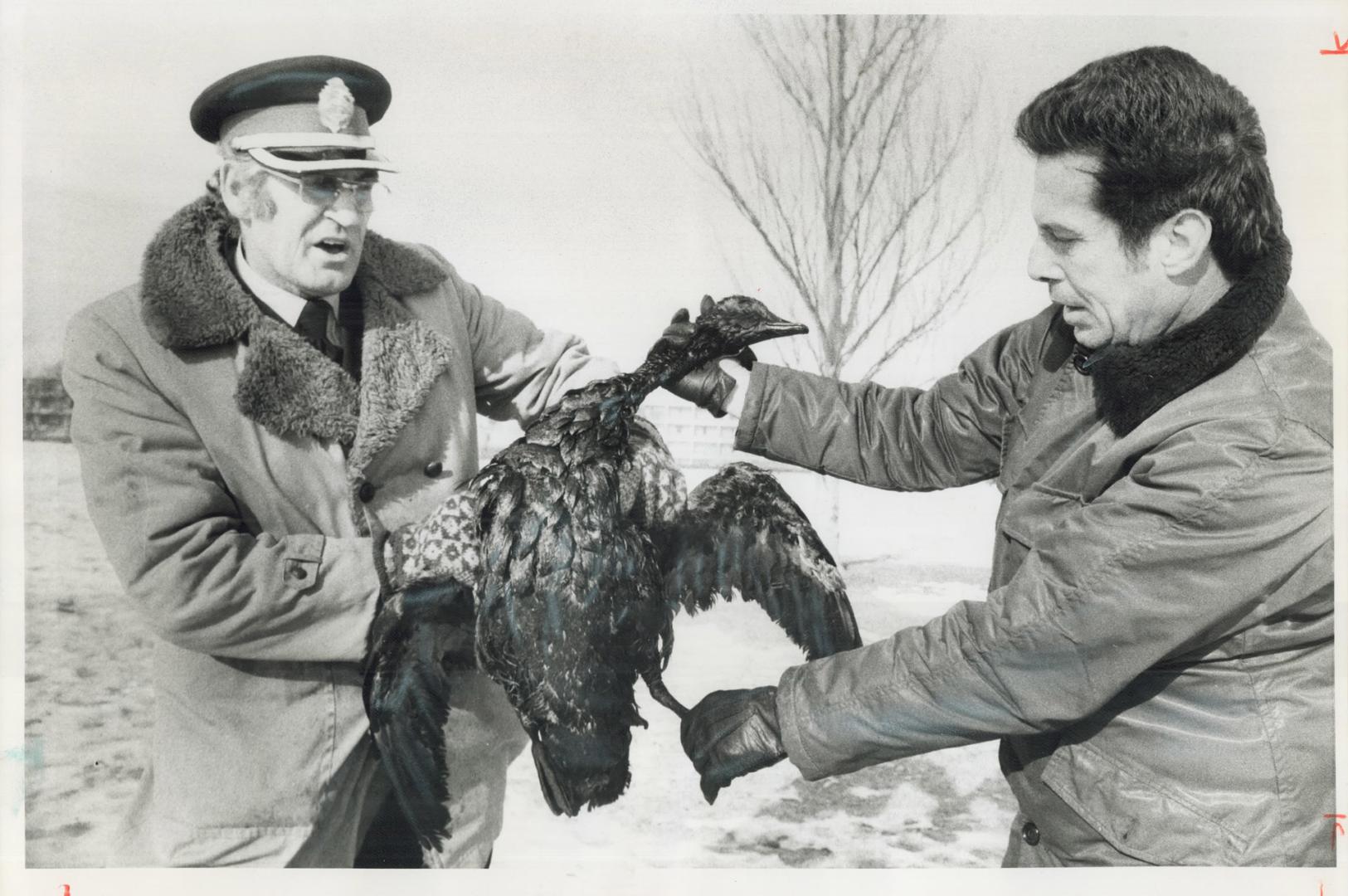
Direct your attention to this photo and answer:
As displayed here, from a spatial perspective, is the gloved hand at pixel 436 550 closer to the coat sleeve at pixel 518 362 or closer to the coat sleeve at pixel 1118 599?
the coat sleeve at pixel 518 362

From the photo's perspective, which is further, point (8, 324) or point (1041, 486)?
point (8, 324)

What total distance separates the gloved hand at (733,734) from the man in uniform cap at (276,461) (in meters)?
0.50

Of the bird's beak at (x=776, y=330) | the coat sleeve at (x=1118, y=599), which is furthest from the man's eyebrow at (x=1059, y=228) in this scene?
the bird's beak at (x=776, y=330)

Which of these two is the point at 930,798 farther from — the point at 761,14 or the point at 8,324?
the point at 8,324

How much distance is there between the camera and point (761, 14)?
10.2 ft

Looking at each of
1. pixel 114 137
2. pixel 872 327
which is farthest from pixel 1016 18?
pixel 114 137

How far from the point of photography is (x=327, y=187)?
2.82 metres

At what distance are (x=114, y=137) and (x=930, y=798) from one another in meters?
2.75

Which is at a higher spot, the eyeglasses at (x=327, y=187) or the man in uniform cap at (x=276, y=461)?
the eyeglasses at (x=327, y=187)

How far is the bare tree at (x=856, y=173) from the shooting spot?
3111 millimetres

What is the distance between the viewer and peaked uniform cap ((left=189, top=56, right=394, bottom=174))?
2793 mm

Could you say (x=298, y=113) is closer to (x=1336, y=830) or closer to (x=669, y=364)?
(x=669, y=364)

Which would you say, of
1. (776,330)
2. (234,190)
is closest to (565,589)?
(776,330)

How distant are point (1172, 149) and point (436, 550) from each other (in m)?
1.89
